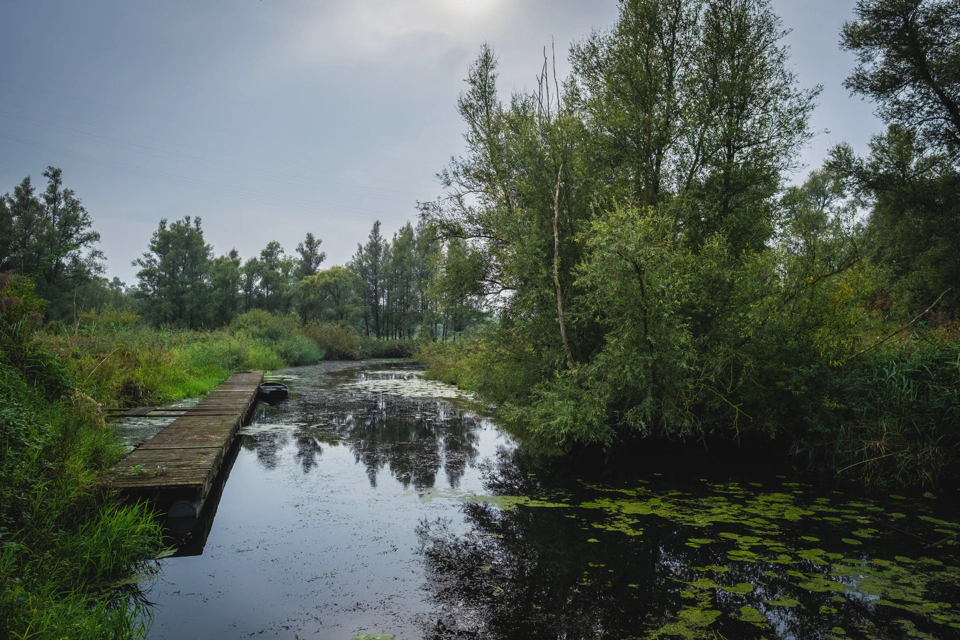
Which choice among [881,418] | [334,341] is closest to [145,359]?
[881,418]

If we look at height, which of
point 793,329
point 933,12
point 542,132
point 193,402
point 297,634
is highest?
point 933,12

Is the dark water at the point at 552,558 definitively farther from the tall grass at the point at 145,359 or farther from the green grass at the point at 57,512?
the tall grass at the point at 145,359

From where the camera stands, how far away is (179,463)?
5297mm

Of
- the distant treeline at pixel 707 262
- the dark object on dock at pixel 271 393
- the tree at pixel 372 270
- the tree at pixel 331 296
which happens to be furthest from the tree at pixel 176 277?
the distant treeline at pixel 707 262

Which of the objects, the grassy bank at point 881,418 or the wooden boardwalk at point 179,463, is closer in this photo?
the wooden boardwalk at point 179,463

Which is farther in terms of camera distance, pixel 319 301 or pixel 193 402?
pixel 319 301

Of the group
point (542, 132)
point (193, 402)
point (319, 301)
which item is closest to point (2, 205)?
point (319, 301)

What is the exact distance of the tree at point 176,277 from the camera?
3866 cm

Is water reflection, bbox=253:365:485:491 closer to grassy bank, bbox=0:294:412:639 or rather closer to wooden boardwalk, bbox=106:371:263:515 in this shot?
wooden boardwalk, bbox=106:371:263:515

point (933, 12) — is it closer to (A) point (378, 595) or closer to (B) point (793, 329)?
(B) point (793, 329)

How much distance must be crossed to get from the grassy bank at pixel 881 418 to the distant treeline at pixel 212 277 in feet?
29.0

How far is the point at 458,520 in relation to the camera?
5.42 meters

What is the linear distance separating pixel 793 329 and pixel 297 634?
666 cm

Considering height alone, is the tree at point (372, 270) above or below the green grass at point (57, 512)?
above
